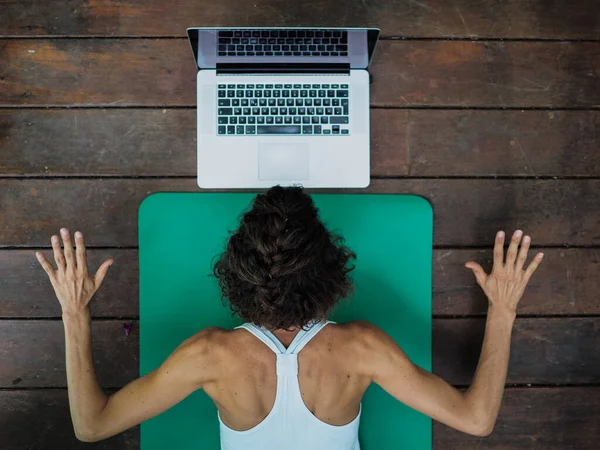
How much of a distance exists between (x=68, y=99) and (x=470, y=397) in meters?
1.10

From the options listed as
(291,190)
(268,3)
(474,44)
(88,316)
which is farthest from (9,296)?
(474,44)

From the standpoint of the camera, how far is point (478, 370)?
1.01m

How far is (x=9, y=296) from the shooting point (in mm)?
1117

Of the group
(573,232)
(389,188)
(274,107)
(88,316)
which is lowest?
(88,316)

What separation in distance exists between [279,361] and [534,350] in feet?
2.20

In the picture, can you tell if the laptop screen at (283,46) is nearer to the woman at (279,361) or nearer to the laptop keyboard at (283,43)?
the laptop keyboard at (283,43)

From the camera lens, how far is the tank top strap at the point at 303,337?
847 millimetres

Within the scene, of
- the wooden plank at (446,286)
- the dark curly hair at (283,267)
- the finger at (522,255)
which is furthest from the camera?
the wooden plank at (446,286)

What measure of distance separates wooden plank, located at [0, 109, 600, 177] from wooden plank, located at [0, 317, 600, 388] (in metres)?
0.36

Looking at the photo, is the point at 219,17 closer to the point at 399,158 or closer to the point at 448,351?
the point at 399,158

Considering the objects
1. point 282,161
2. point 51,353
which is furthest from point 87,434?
point 282,161

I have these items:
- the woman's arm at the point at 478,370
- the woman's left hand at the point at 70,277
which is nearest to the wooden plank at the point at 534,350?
the woman's arm at the point at 478,370

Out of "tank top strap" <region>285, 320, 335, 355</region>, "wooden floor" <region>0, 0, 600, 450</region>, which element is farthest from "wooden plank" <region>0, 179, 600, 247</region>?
"tank top strap" <region>285, 320, 335, 355</region>

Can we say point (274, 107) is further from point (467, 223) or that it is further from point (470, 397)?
point (470, 397)
